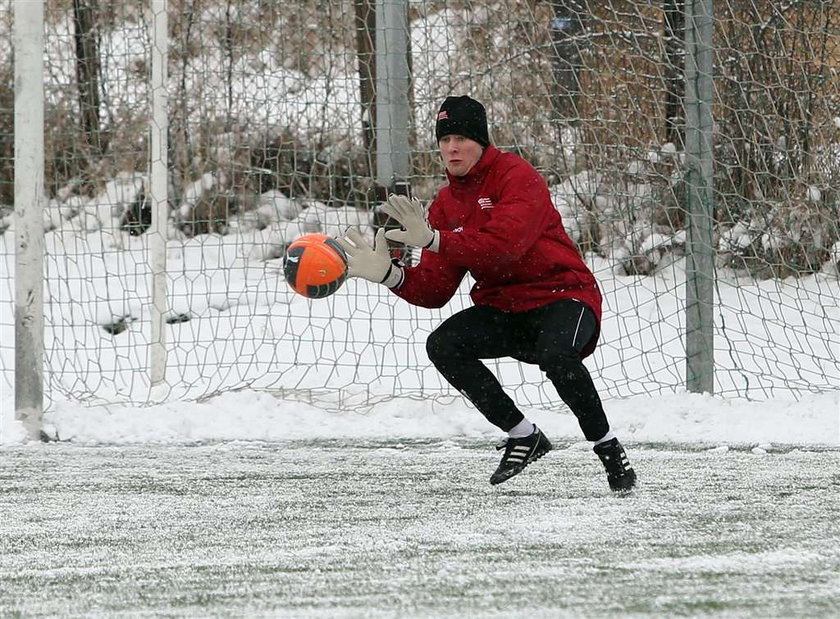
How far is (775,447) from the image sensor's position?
6.35m

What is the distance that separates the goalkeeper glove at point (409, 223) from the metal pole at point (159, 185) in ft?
11.4

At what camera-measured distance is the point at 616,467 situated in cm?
492

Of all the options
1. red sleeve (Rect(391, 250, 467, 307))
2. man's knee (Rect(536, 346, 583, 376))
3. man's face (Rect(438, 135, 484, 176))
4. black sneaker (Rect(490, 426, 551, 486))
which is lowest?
black sneaker (Rect(490, 426, 551, 486))

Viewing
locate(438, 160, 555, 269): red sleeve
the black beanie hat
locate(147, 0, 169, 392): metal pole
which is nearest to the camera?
locate(438, 160, 555, 269): red sleeve

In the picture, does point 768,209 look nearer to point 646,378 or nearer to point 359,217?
point 646,378

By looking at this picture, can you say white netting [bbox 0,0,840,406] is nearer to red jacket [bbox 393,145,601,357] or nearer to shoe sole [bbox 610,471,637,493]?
red jacket [bbox 393,145,601,357]

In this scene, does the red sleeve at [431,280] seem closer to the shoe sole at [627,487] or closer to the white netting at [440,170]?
the shoe sole at [627,487]

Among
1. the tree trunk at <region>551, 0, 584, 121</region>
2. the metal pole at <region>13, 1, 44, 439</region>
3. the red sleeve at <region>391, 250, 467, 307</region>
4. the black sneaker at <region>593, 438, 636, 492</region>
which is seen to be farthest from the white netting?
the black sneaker at <region>593, 438, 636, 492</region>

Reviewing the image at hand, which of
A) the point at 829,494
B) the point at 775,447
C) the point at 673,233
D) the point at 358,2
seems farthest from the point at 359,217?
the point at 829,494

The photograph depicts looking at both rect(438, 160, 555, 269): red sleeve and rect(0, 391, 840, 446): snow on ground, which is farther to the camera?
rect(0, 391, 840, 446): snow on ground

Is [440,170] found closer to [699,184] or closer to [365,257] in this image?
[699,184]

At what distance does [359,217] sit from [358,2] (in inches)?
51.2

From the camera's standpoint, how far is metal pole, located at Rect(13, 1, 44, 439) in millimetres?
7145

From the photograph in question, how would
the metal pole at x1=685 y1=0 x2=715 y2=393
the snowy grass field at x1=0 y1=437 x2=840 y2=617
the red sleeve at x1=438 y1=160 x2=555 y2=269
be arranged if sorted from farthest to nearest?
the metal pole at x1=685 y1=0 x2=715 y2=393 < the red sleeve at x1=438 y1=160 x2=555 y2=269 < the snowy grass field at x1=0 y1=437 x2=840 y2=617
